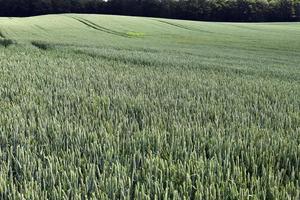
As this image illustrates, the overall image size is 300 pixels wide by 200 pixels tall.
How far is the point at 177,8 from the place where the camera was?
85.1 metres

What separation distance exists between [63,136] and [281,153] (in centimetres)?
226

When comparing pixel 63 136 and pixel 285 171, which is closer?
pixel 285 171

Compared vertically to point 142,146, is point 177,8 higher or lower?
higher

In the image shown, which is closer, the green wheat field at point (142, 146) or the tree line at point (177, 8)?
the green wheat field at point (142, 146)

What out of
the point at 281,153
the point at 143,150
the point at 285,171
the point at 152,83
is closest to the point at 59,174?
the point at 143,150

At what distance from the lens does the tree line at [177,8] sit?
85125 mm

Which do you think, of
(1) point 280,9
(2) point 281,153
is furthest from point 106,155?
(1) point 280,9

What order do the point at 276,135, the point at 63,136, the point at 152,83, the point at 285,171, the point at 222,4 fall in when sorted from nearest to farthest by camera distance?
the point at 285,171, the point at 63,136, the point at 276,135, the point at 152,83, the point at 222,4

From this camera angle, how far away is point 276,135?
4.73 metres

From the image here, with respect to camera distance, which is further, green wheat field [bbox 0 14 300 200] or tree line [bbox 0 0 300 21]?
tree line [bbox 0 0 300 21]

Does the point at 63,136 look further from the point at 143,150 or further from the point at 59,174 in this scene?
the point at 59,174

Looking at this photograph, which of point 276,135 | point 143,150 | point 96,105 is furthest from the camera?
point 96,105

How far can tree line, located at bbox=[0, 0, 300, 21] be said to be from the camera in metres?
85.1

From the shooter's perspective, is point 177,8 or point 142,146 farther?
point 177,8
